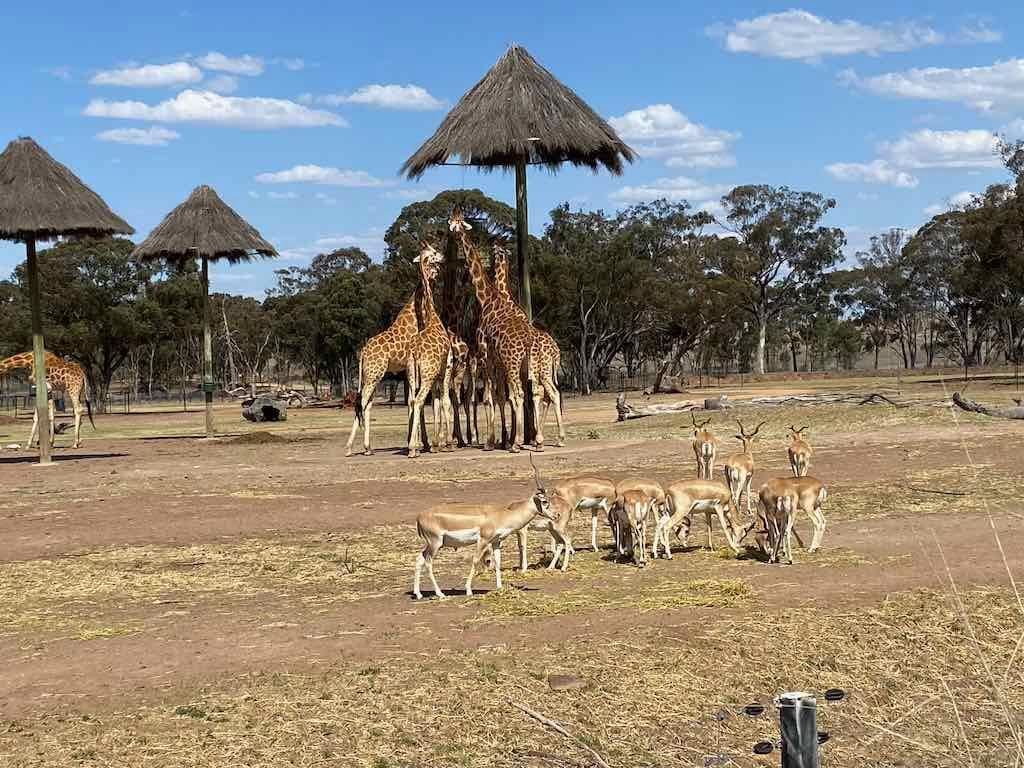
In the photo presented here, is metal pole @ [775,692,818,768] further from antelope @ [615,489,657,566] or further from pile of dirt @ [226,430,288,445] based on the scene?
pile of dirt @ [226,430,288,445]

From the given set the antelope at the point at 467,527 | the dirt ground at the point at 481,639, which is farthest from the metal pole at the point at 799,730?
the antelope at the point at 467,527

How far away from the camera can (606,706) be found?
266 inches

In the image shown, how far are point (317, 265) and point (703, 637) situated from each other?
87449 mm

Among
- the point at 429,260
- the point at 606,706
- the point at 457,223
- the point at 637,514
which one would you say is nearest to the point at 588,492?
the point at 637,514

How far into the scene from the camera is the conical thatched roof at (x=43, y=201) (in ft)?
76.7

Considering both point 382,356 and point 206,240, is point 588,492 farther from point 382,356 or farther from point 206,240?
point 206,240

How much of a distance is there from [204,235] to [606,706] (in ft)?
91.3

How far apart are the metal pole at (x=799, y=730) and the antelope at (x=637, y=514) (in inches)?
268

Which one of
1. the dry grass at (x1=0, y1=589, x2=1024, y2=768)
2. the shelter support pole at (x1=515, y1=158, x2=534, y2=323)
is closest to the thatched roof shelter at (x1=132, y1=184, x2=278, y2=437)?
the shelter support pole at (x1=515, y1=158, x2=534, y2=323)

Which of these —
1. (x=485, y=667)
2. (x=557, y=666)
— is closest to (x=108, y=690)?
(x=485, y=667)

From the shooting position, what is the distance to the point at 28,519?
1571cm

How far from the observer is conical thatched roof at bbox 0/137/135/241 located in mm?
23375

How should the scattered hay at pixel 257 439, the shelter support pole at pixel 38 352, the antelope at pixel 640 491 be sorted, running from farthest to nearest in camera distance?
the scattered hay at pixel 257 439 → the shelter support pole at pixel 38 352 → the antelope at pixel 640 491

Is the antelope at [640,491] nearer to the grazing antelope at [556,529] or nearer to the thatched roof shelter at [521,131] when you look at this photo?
the grazing antelope at [556,529]
